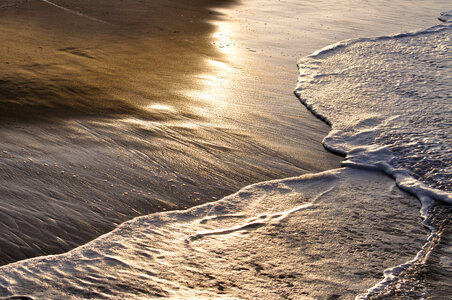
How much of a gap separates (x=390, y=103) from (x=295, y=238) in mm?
2820

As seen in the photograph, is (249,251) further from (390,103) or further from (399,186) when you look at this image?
(390,103)

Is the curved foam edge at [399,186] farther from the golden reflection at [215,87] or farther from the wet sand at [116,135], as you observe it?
the golden reflection at [215,87]

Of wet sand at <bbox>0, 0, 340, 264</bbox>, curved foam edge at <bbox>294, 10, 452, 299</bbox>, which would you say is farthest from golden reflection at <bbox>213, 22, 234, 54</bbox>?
curved foam edge at <bbox>294, 10, 452, 299</bbox>

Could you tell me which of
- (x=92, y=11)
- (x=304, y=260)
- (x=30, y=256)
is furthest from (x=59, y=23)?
(x=304, y=260)

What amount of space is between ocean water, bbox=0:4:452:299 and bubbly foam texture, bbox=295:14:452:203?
0.02m

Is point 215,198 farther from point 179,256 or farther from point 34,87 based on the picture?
point 34,87

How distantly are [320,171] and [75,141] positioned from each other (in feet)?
6.12

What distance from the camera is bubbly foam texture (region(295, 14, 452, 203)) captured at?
152 inches

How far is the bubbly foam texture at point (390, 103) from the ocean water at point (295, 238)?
0.06 ft

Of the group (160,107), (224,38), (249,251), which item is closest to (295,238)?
(249,251)

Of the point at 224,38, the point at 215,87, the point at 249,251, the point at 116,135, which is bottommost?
the point at 249,251

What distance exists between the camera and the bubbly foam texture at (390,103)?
152 inches

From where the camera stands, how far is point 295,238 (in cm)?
285

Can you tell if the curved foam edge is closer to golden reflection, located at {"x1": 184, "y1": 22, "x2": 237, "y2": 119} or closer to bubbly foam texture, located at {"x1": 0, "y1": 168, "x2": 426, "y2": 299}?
bubbly foam texture, located at {"x1": 0, "y1": 168, "x2": 426, "y2": 299}
